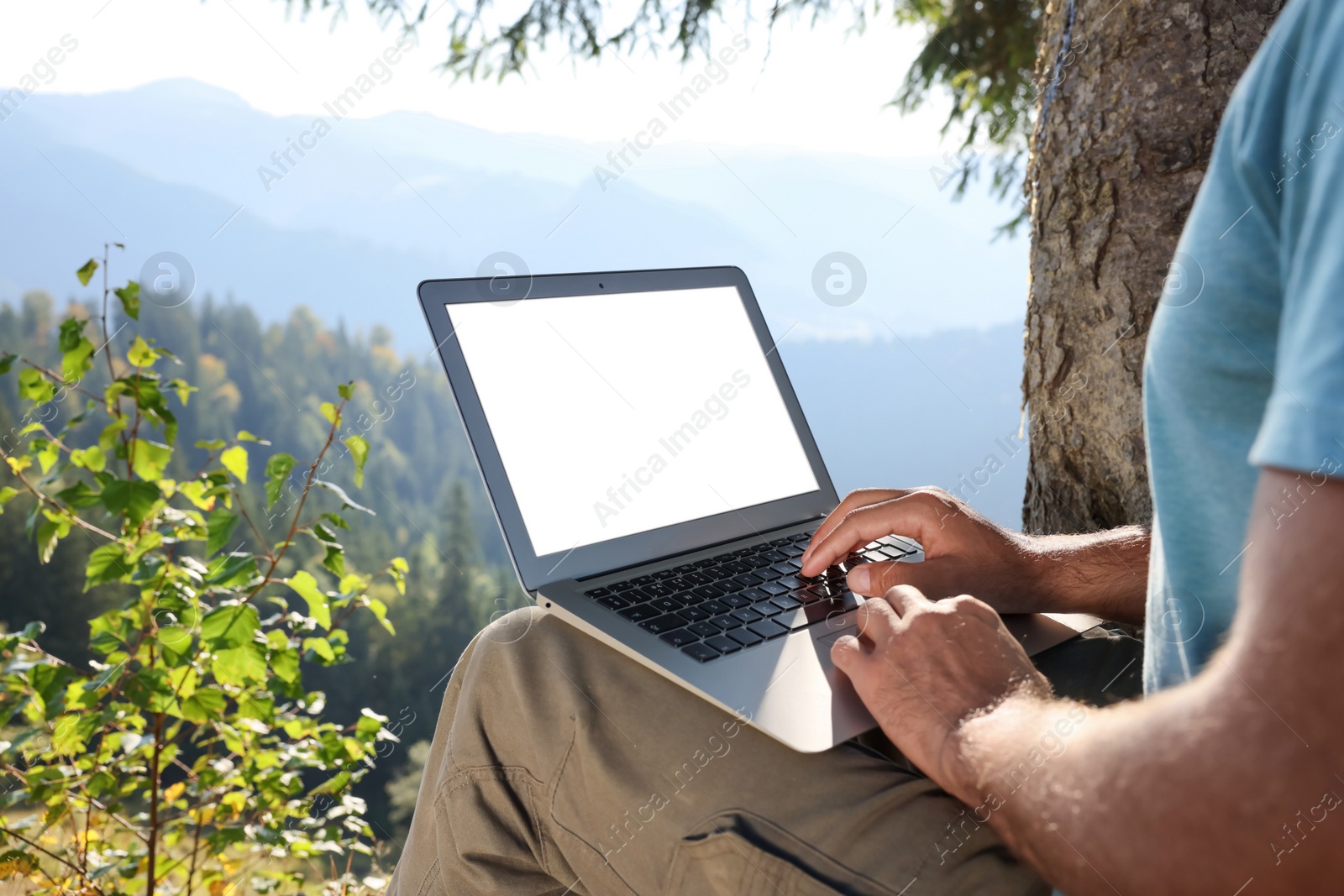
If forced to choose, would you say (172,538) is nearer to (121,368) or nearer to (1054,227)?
(121,368)

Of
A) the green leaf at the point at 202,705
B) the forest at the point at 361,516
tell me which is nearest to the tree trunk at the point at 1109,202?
the green leaf at the point at 202,705

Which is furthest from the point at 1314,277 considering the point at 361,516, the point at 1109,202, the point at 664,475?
the point at 361,516

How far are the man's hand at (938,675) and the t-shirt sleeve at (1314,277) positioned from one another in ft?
1.11

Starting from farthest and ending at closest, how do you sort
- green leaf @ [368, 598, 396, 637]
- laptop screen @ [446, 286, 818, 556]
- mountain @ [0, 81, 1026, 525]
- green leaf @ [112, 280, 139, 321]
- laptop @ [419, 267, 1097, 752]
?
mountain @ [0, 81, 1026, 525] → green leaf @ [368, 598, 396, 637] → green leaf @ [112, 280, 139, 321] → laptop screen @ [446, 286, 818, 556] → laptop @ [419, 267, 1097, 752]

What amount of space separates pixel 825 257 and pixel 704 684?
2.93 ft

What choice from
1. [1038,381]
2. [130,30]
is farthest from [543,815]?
[130,30]

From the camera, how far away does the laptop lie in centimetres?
91

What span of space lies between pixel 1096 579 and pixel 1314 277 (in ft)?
2.51

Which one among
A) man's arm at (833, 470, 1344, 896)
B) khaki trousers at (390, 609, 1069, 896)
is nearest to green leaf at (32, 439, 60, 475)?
khaki trousers at (390, 609, 1069, 896)

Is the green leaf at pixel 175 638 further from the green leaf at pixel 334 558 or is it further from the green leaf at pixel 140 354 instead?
the green leaf at pixel 140 354

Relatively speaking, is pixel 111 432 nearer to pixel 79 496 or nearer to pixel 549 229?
pixel 79 496

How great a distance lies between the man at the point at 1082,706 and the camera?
→ 1.28 feet

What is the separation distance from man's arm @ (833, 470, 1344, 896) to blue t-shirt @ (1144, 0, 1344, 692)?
37 mm

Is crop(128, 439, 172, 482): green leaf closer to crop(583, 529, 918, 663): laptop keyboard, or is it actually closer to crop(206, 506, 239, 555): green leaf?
crop(206, 506, 239, 555): green leaf
